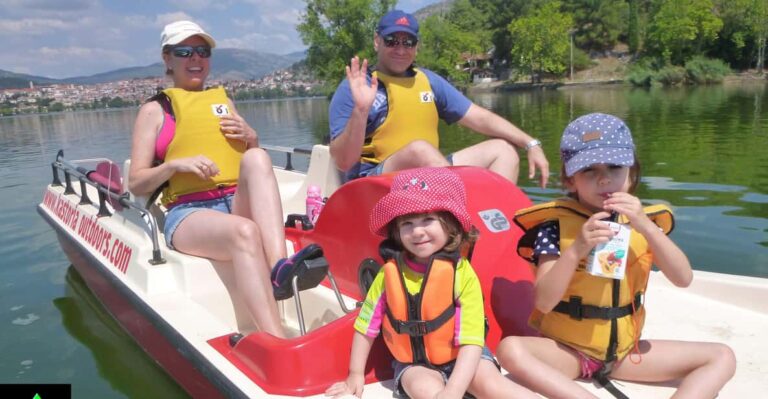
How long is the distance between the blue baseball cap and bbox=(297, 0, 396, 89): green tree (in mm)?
50022

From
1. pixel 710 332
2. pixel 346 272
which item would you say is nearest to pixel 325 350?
pixel 346 272

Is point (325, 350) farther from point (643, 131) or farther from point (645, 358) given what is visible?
point (643, 131)

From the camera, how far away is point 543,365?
220 cm

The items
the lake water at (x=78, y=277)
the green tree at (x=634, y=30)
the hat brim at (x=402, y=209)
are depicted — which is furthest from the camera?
the green tree at (x=634, y=30)

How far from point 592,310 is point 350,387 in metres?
0.93

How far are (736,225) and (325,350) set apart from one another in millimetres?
5305

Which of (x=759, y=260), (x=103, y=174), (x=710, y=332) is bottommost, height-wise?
(x=759, y=260)

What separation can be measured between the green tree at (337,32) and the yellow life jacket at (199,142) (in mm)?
50307

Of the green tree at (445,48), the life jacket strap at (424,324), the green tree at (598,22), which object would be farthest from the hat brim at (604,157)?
the green tree at (598,22)

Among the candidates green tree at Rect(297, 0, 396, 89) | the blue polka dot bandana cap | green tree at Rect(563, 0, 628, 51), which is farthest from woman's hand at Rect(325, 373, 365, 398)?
green tree at Rect(563, 0, 628, 51)

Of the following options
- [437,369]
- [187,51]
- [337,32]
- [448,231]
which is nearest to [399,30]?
[187,51]

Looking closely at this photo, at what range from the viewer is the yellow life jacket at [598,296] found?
2207 millimetres

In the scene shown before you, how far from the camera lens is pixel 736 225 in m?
6.19

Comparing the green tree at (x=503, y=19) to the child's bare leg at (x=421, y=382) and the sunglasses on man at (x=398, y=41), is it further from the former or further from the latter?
the child's bare leg at (x=421, y=382)
